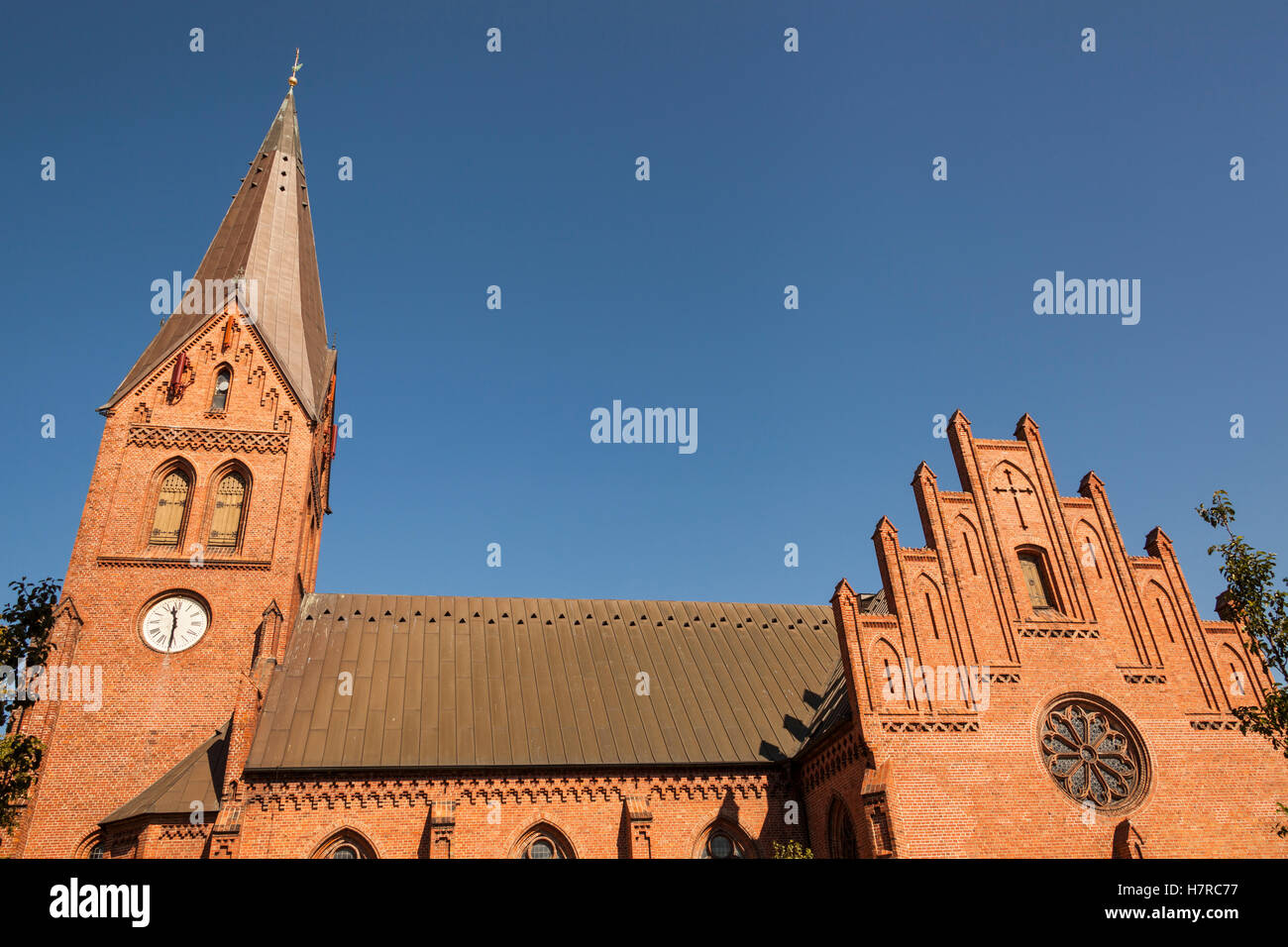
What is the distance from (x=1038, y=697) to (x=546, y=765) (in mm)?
12483

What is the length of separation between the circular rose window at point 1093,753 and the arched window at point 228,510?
23973 mm

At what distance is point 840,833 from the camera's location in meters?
20.9

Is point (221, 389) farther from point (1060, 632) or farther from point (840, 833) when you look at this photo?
point (1060, 632)

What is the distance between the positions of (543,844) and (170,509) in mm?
Result: 15883

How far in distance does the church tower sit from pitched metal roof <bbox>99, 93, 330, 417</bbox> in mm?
86

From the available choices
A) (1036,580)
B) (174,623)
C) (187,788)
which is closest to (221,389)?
(174,623)

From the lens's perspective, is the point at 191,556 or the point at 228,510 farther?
the point at 228,510

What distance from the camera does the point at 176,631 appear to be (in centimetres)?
2491

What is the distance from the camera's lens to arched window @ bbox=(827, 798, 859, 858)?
66.7 feet

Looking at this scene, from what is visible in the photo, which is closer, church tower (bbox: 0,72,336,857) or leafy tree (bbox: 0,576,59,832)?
leafy tree (bbox: 0,576,59,832)

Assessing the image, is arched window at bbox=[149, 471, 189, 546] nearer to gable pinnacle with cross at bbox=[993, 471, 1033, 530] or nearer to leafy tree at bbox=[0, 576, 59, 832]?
leafy tree at bbox=[0, 576, 59, 832]

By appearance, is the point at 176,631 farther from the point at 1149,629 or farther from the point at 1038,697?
the point at 1149,629

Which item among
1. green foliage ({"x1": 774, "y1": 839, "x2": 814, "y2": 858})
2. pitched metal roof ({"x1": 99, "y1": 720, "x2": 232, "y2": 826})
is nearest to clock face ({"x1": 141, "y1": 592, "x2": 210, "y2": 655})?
pitched metal roof ({"x1": 99, "y1": 720, "x2": 232, "y2": 826})
